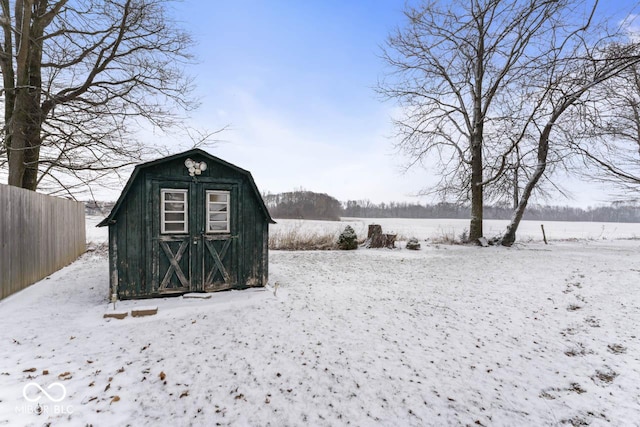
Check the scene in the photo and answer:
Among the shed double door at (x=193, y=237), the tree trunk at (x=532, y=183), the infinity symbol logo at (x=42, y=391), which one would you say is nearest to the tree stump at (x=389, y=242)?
the tree trunk at (x=532, y=183)

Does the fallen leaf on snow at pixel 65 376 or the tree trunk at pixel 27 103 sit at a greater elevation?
the tree trunk at pixel 27 103

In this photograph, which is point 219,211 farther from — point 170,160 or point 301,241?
point 301,241

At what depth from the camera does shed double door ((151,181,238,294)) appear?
5234 millimetres

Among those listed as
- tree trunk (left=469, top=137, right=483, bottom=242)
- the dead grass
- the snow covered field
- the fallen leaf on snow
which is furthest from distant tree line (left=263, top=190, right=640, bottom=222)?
the fallen leaf on snow

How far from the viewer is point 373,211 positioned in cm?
6234

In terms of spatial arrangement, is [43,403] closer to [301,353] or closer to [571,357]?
[301,353]

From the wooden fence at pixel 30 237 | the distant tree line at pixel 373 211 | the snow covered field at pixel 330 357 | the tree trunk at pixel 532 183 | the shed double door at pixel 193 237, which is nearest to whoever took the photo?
the snow covered field at pixel 330 357

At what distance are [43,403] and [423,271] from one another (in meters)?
7.72

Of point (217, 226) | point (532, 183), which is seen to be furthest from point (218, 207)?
point (532, 183)

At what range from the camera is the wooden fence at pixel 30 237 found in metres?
4.96

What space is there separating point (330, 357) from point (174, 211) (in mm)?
3967

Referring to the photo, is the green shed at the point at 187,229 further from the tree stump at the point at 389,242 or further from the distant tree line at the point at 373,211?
the distant tree line at the point at 373,211

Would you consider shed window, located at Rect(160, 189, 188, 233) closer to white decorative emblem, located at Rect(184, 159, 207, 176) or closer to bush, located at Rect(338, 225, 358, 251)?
white decorative emblem, located at Rect(184, 159, 207, 176)

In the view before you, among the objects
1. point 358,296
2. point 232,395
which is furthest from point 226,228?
point 232,395
